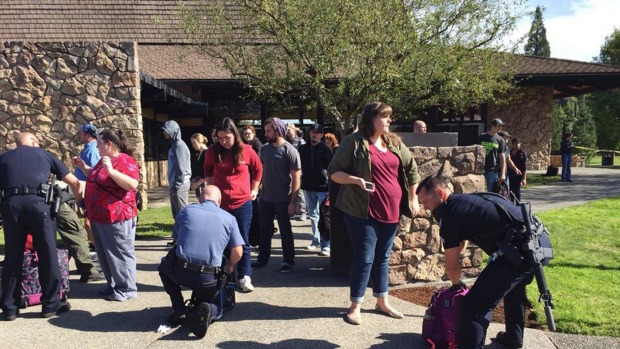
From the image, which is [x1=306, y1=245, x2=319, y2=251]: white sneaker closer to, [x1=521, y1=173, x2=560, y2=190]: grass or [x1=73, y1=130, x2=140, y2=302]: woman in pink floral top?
[x1=73, y1=130, x2=140, y2=302]: woman in pink floral top

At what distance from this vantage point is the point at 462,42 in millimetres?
11125

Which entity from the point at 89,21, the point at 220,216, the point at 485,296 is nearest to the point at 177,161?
the point at 220,216

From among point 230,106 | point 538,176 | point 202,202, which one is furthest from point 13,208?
point 538,176

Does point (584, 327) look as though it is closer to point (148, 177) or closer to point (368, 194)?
point (368, 194)

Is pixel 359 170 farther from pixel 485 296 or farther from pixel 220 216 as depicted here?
pixel 485 296

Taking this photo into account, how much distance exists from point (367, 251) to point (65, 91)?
352 inches

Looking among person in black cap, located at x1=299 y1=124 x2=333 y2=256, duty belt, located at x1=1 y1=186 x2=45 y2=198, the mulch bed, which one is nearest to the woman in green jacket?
the mulch bed

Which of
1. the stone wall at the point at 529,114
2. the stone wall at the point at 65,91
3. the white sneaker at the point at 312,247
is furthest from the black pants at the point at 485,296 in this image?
the stone wall at the point at 529,114

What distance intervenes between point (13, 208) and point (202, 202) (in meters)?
Answer: 1.65

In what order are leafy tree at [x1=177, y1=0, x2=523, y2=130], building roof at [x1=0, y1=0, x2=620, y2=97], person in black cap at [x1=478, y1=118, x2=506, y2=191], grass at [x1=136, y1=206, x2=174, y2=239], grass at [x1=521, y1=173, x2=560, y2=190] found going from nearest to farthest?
1. grass at [x1=136, y1=206, x2=174, y2=239]
2. person in black cap at [x1=478, y1=118, x2=506, y2=191]
3. leafy tree at [x1=177, y1=0, x2=523, y2=130]
4. grass at [x1=521, y1=173, x2=560, y2=190]
5. building roof at [x1=0, y1=0, x2=620, y2=97]

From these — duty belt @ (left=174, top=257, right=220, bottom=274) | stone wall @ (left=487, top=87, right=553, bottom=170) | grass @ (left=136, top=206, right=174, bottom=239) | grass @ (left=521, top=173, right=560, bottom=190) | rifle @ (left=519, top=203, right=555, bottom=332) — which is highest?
stone wall @ (left=487, top=87, right=553, bottom=170)

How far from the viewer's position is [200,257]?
3.85 meters

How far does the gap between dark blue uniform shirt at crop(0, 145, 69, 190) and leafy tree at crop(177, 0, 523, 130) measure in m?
6.41

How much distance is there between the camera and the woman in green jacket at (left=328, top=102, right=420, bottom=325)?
397cm
